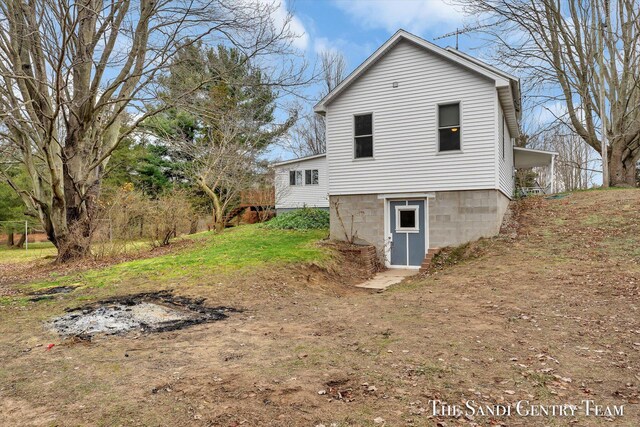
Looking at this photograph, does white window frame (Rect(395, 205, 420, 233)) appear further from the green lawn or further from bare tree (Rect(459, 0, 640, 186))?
bare tree (Rect(459, 0, 640, 186))

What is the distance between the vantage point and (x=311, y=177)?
998 inches

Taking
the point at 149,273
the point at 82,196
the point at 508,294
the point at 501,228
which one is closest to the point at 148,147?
the point at 82,196

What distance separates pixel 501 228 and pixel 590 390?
8749 millimetres

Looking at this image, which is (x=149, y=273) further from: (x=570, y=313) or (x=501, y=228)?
(x=501, y=228)

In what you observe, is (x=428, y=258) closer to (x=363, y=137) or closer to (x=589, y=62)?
(x=363, y=137)

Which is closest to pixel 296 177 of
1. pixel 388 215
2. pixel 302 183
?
pixel 302 183

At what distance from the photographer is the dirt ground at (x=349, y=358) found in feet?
10.2

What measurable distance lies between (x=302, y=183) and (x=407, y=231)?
47.4 ft

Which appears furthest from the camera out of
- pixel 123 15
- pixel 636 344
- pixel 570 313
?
pixel 123 15

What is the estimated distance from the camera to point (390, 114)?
39.0 ft

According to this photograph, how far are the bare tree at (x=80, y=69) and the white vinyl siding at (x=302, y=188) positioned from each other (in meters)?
13.7

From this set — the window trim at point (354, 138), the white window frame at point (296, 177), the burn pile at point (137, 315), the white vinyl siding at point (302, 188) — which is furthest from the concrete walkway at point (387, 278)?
the white window frame at point (296, 177)

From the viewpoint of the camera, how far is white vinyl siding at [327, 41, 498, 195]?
35.4ft

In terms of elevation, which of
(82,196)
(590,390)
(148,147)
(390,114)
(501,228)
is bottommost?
(590,390)
